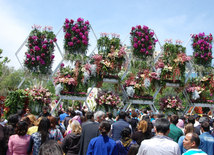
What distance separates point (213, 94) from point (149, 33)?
19.5 feet

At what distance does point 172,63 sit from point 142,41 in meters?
2.33

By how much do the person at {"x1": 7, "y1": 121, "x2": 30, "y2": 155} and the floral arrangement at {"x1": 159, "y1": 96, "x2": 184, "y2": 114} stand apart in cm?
1039

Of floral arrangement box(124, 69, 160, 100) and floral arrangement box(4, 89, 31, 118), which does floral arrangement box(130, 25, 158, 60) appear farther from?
floral arrangement box(4, 89, 31, 118)

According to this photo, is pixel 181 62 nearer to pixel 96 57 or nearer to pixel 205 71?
pixel 205 71

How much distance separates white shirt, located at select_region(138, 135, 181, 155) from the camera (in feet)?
8.27

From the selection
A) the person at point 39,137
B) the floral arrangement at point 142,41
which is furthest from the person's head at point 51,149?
the floral arrangement at point 142,41

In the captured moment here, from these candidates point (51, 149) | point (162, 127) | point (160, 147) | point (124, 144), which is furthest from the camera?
point (124, 144)

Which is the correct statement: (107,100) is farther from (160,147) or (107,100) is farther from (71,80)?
(160,147)


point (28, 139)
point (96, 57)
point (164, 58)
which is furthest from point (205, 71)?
point (28, 139)

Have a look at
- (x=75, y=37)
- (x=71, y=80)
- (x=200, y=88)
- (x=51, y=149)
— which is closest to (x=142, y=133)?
(x=51, y=149)

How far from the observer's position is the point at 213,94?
1366 cm

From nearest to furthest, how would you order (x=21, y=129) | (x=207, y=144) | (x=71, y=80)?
(x=21, y=129) < (x=207, y=144) < (x=71, y=80)

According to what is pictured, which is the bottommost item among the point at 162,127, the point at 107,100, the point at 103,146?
the point at 103,146

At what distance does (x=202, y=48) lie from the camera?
13766 millimetres
